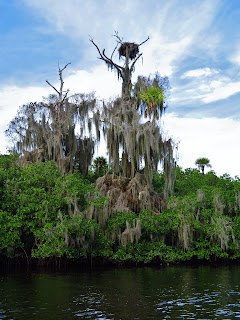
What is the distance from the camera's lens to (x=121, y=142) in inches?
1239

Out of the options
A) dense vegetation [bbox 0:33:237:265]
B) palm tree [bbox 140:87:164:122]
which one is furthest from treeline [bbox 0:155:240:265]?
palm tree [bbox 140:87:164:122]

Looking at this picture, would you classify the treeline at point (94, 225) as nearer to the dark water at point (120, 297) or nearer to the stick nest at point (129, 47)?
the dark water at point (120, 297)

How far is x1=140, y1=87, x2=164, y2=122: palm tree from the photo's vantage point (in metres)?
36.0

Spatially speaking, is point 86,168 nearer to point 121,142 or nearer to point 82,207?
point 121,142

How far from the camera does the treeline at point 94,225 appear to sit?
2353 cm

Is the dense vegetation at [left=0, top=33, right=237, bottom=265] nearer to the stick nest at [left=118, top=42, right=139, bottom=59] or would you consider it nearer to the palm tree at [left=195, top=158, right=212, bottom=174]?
the stick nest at [left=118, top=42, right=139, bottom=59]

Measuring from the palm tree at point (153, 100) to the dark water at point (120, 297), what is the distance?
18.9m

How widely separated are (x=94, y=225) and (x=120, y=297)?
1018 centimetres

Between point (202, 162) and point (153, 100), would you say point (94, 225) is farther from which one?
point (202, 162)

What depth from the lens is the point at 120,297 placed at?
14523 millimetres

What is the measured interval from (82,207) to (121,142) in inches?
285

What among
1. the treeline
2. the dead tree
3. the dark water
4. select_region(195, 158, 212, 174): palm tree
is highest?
the dead tree

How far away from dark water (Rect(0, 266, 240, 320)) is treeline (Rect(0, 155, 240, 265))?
346 centimetres

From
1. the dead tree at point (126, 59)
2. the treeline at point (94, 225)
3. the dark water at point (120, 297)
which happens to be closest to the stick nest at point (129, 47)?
the dead tree at point (126, 59)
